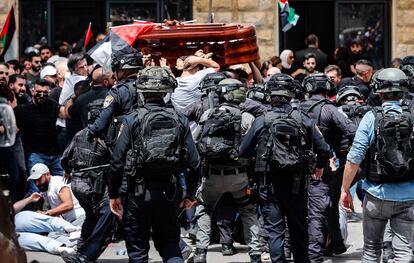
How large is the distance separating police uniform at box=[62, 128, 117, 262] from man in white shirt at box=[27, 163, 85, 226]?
135 centimetres

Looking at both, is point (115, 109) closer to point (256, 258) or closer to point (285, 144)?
point (285, 144)

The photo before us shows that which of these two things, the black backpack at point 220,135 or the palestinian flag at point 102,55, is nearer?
the black backpack at point 220,135

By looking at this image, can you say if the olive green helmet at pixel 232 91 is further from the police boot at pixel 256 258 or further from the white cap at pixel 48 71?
the white cap at pixel 48 71

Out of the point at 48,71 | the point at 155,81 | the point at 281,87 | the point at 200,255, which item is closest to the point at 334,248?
the point at 200,255

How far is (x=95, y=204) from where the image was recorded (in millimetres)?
11469

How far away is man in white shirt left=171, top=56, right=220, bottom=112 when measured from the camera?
1291cm

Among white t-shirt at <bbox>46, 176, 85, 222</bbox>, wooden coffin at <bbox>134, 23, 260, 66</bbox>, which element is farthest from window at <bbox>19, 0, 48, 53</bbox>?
white t-shirt at <bbox>46, 176, 85, 222</bbox>

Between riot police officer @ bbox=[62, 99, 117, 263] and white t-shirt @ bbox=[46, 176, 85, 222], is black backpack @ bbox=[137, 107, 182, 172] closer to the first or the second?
riot police officer @ bbox=[62, 99, 117, 263]

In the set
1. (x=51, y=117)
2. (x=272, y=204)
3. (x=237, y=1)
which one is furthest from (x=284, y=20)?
(x=272, y=204)

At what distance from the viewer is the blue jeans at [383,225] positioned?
9680 millimetres

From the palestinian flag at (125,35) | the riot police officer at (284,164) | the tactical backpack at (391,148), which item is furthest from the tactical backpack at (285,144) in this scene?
the palestinian flag at (125,35)

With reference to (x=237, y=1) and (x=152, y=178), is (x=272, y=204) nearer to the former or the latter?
(x=152, y=178)

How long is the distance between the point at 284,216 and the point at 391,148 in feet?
4.14

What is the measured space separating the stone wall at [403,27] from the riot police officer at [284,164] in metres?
10.8
